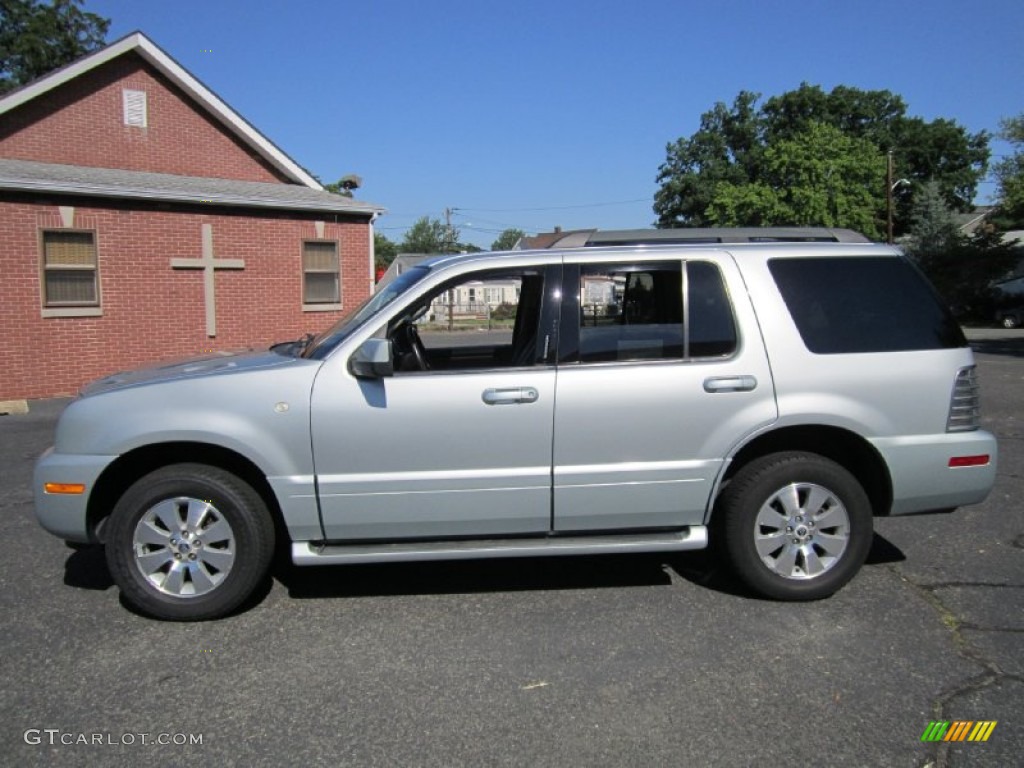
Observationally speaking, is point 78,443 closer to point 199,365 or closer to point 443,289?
point 199,365

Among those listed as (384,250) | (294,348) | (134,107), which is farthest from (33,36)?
(384,250)

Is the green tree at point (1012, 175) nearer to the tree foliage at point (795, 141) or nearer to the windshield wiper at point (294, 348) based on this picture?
the tree foliage at point (795, 141)

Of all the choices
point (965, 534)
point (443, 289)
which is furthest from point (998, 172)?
point (443, 289)

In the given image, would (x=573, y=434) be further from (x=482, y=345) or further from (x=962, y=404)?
(x=962, y=404)

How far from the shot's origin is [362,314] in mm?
4461

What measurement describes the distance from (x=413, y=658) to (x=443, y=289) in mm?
1848

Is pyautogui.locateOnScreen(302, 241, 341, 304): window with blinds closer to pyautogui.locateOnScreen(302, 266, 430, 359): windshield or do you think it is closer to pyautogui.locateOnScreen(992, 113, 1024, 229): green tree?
pyautogui.locateOnScreen(302, 266, 430, 359): windshield

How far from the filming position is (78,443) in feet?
12.8

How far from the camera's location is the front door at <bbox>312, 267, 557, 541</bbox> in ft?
12.7

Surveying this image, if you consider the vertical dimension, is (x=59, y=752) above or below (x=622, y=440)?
below

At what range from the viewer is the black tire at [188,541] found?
387 centimetres

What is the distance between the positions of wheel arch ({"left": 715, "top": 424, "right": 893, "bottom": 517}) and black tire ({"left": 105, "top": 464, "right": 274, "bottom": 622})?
2428 millimetres

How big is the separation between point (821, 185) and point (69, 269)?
46600 millimetres

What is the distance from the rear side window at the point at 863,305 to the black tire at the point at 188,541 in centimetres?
299
